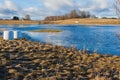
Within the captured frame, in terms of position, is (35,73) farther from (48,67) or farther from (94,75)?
(94,75)

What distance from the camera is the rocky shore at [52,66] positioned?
1338cm

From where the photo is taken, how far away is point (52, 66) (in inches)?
599

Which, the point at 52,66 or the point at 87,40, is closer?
the point at 52,66

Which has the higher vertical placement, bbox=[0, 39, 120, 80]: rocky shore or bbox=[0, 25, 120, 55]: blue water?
bbox=[0, 39, 120, 80]: rocky shore

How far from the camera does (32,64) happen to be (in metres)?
15.3

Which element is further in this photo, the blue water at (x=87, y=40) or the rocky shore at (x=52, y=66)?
the blue water at (x=87, y=40)

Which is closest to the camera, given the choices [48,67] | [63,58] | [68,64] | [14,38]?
[48,67]

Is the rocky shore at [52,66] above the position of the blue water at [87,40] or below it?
above

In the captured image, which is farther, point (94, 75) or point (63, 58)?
point (63, 58)

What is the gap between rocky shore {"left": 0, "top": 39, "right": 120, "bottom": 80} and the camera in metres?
13.4

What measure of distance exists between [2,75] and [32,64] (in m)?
2.47

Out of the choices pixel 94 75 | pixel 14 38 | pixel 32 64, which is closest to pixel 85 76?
pixel 94 75

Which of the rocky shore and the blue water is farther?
the blue water

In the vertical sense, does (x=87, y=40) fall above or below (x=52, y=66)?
below
